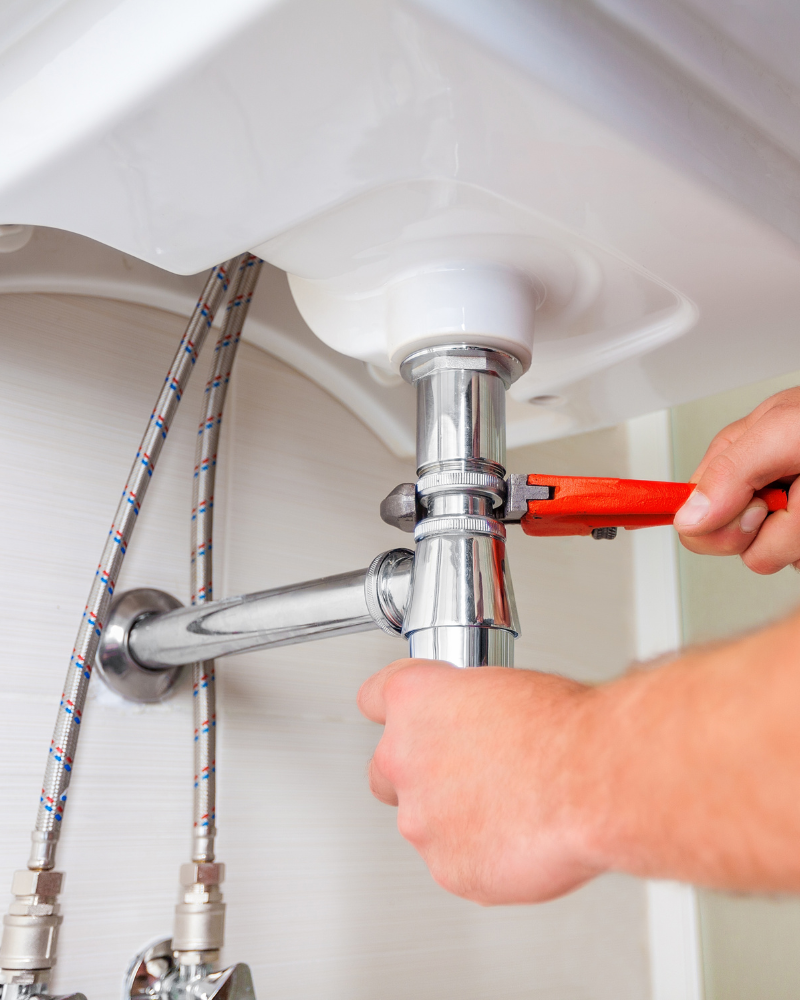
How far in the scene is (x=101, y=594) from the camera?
0.43 metres

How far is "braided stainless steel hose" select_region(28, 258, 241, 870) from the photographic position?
40 cm

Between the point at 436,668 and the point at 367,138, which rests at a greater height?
the point at 367,138

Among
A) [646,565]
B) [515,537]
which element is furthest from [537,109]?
[646,565]

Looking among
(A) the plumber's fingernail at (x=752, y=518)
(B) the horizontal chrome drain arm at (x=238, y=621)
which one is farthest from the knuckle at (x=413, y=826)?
(A) the plumber's fingernail at (x=752, y=518)

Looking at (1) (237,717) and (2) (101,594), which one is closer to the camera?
(2) (101,594)

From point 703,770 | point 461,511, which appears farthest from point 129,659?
point 703,770

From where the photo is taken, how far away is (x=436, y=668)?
28cm

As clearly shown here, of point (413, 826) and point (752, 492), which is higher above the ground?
point (752, 492)

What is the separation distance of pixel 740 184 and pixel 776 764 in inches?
9.5

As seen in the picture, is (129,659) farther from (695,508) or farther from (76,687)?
(695,508)

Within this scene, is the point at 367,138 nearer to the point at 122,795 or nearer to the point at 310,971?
the point at 122,795

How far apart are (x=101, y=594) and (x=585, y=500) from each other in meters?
0.24

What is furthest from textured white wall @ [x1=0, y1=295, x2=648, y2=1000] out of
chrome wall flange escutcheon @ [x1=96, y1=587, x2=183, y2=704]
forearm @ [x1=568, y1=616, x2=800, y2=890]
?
forearm @ [x1=568, y1=616, x2=800, y2=890]

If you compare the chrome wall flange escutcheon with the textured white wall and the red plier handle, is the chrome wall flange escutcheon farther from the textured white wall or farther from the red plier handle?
the red plier handle
